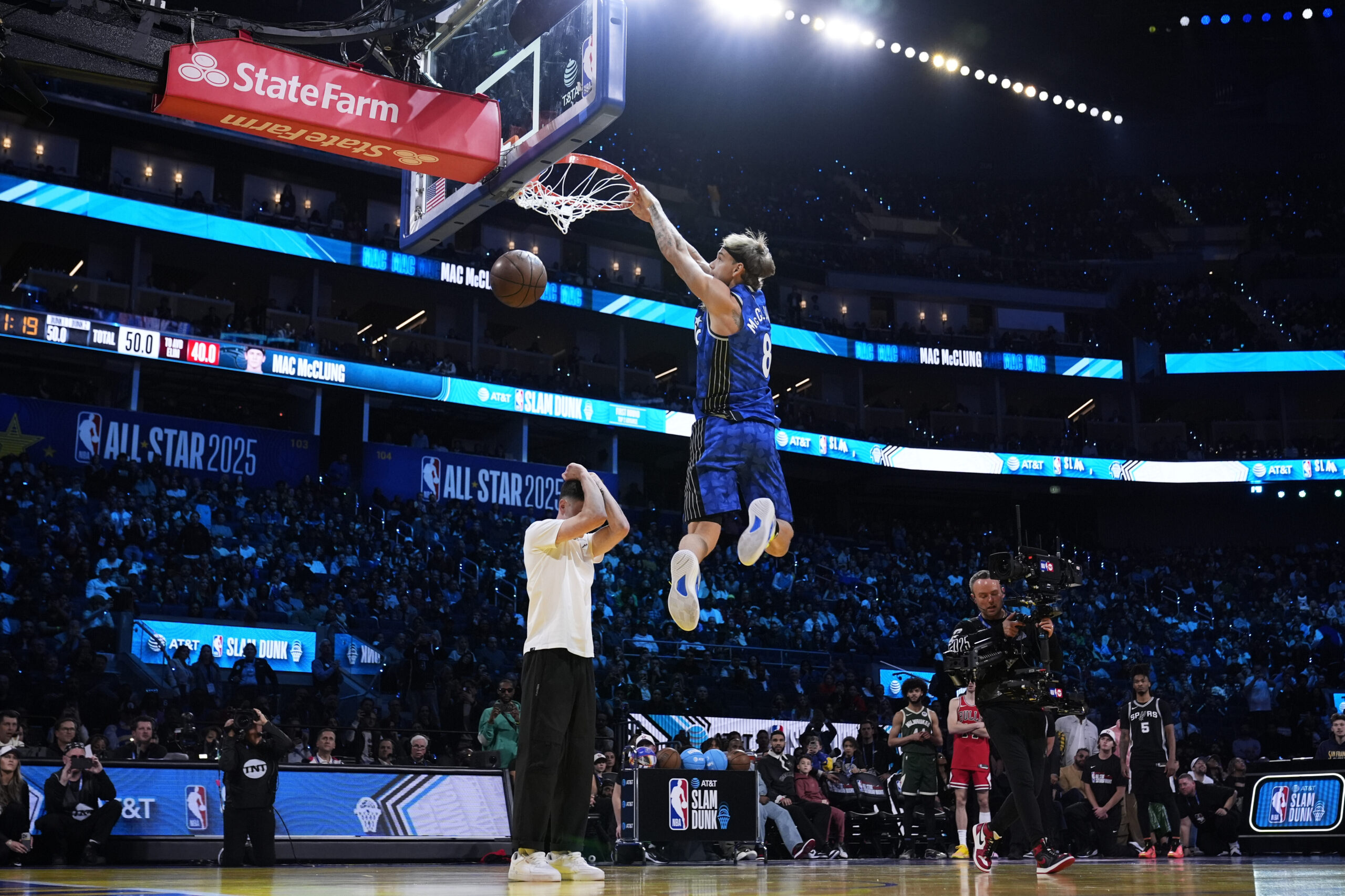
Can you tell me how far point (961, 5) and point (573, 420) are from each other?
60.3ft

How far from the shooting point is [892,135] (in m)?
46.3

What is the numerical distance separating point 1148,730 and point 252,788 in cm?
922

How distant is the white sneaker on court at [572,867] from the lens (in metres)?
6.30

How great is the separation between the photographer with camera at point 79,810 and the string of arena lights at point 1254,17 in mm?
41285

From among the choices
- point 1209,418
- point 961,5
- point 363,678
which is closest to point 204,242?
point 363,678

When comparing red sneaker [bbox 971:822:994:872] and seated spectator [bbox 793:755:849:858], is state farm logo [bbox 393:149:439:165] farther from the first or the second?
seated spectator [bbox 793:755:849:858]

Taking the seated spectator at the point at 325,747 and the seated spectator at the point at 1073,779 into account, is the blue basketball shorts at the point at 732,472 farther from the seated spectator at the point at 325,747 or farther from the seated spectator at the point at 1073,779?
the seated spectator at the point at 1073,779

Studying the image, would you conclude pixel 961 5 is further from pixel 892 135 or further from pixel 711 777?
pixel 711 777

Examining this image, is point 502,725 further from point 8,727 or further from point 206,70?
point 206,70

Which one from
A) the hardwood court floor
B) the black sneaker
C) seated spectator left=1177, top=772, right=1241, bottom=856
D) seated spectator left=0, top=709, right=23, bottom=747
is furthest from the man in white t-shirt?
seated spectator left=1177, top=772, right=1241, bottom=856

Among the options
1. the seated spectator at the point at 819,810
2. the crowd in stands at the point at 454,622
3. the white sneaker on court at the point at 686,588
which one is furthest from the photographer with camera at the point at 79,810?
the seated spectator at the point at 819,810

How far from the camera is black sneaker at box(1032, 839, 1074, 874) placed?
795 centimetres

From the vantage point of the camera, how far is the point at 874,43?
3544 centimetres

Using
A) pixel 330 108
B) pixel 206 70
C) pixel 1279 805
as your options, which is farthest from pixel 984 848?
pixel 206 70
